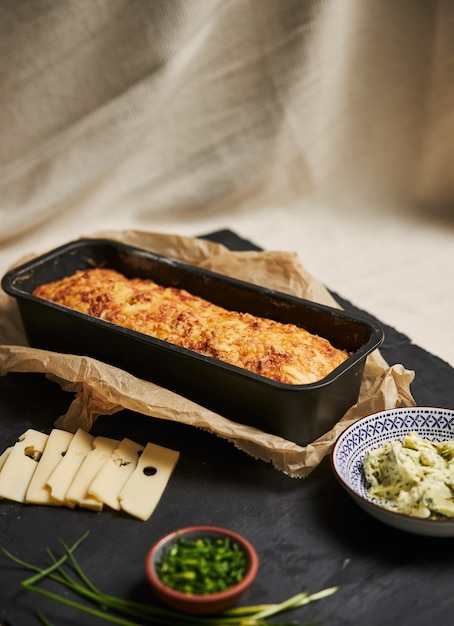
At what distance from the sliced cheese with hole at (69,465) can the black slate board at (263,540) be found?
0.07 meters

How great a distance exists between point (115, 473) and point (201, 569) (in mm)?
728

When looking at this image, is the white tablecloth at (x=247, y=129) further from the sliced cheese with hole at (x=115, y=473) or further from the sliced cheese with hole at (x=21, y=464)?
the sliced cheese with hole at (x=21, y=464)

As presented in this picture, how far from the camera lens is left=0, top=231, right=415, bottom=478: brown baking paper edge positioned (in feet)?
10.2

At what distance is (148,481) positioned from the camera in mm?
3037

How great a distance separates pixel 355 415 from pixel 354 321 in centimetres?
40

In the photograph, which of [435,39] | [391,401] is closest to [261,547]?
[391,401]

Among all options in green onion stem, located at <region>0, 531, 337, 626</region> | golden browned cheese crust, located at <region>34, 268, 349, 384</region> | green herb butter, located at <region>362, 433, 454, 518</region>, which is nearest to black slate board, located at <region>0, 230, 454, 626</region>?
green onion stem, located at <region>0, 531, 337, 626</region>

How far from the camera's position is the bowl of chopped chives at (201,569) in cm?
238

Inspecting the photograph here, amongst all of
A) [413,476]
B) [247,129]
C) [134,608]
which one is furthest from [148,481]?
[247,129]

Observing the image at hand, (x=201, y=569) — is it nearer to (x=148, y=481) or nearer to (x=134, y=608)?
(x=134, y=608)

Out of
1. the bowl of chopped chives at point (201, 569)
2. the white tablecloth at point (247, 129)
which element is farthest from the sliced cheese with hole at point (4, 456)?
the white tablecloth at point (247, 129)

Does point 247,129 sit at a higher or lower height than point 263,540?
higher

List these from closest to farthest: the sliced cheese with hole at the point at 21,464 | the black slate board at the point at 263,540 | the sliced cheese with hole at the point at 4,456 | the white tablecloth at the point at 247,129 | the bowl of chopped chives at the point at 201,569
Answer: the bowl of chopped chives at the point at 201,569 → the black slate board at the point at 263,540 → the sliced cheese with hole at the point at 21,464 → the sliced cheese with hole at the point at 4,456 → the white tablecloth at the point at 247,129

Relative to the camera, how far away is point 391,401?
334 cm
